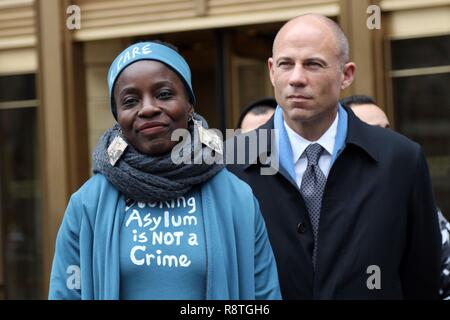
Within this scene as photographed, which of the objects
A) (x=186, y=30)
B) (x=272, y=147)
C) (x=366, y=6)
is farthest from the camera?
(x=186, y=30)

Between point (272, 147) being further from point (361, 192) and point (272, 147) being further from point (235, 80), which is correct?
point (235, 80)

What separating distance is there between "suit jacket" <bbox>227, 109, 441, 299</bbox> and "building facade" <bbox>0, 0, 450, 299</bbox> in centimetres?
317

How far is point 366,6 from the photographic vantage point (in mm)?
6086

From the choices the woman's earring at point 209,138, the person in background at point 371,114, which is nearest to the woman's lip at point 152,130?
the woman's earring at point 209,138

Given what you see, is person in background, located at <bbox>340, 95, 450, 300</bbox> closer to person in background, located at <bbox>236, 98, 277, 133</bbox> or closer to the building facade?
person in background, located at <bbox>236, 98, 277, 133</bbox>

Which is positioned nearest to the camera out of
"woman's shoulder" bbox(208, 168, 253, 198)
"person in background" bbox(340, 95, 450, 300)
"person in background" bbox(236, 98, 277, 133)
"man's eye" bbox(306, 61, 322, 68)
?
"woman's shoulder" bbox(208, 168, 253, 198)

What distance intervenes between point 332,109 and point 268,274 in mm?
795

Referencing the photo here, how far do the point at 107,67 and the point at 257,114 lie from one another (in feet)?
8.23

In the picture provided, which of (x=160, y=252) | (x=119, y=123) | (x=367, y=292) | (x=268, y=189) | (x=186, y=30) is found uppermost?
(x=186, y=30)

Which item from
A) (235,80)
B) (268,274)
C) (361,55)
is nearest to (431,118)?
(361,55)

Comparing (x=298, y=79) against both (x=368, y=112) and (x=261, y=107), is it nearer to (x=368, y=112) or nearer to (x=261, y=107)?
(x=368, y=112)

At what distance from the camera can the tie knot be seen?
2.95 m

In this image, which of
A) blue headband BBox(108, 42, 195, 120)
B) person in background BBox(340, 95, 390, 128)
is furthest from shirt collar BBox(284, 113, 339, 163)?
person in background BBox(340, 95, 390, 128)

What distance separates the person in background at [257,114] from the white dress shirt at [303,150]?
216cm
